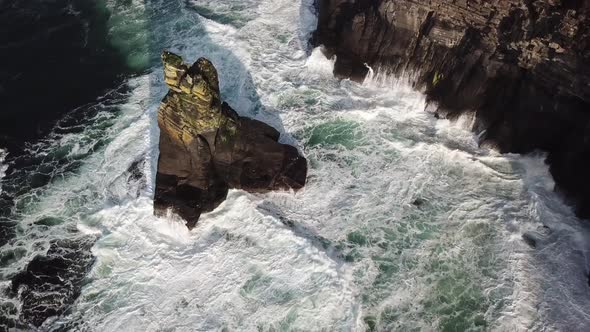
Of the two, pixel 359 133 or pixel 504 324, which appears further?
pixel 359 133

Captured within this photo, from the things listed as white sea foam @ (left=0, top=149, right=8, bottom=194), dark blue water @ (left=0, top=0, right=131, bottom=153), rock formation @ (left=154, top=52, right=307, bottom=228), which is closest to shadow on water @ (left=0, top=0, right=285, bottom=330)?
dark blue water @ (left=0, top=0, right=131, bottom=153)

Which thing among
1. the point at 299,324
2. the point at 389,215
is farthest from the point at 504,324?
the point at 299,324

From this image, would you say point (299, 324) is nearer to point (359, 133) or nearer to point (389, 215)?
point (389, 215)

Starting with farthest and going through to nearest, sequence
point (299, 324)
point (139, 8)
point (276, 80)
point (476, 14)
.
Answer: point (139, 8) < point (276, 80) < point (476, 14) < point (299, 324)

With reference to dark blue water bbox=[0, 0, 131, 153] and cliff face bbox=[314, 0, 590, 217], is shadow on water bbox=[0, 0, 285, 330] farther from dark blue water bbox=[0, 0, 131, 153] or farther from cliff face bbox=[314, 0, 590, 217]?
cliff face bbox=[314, 0, 590, 217]

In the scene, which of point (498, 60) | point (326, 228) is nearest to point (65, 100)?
point (326, 228)

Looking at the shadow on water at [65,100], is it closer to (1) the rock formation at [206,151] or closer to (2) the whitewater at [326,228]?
(2) the whitewater at [326,228]

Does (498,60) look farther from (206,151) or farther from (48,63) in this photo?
(48,63)
